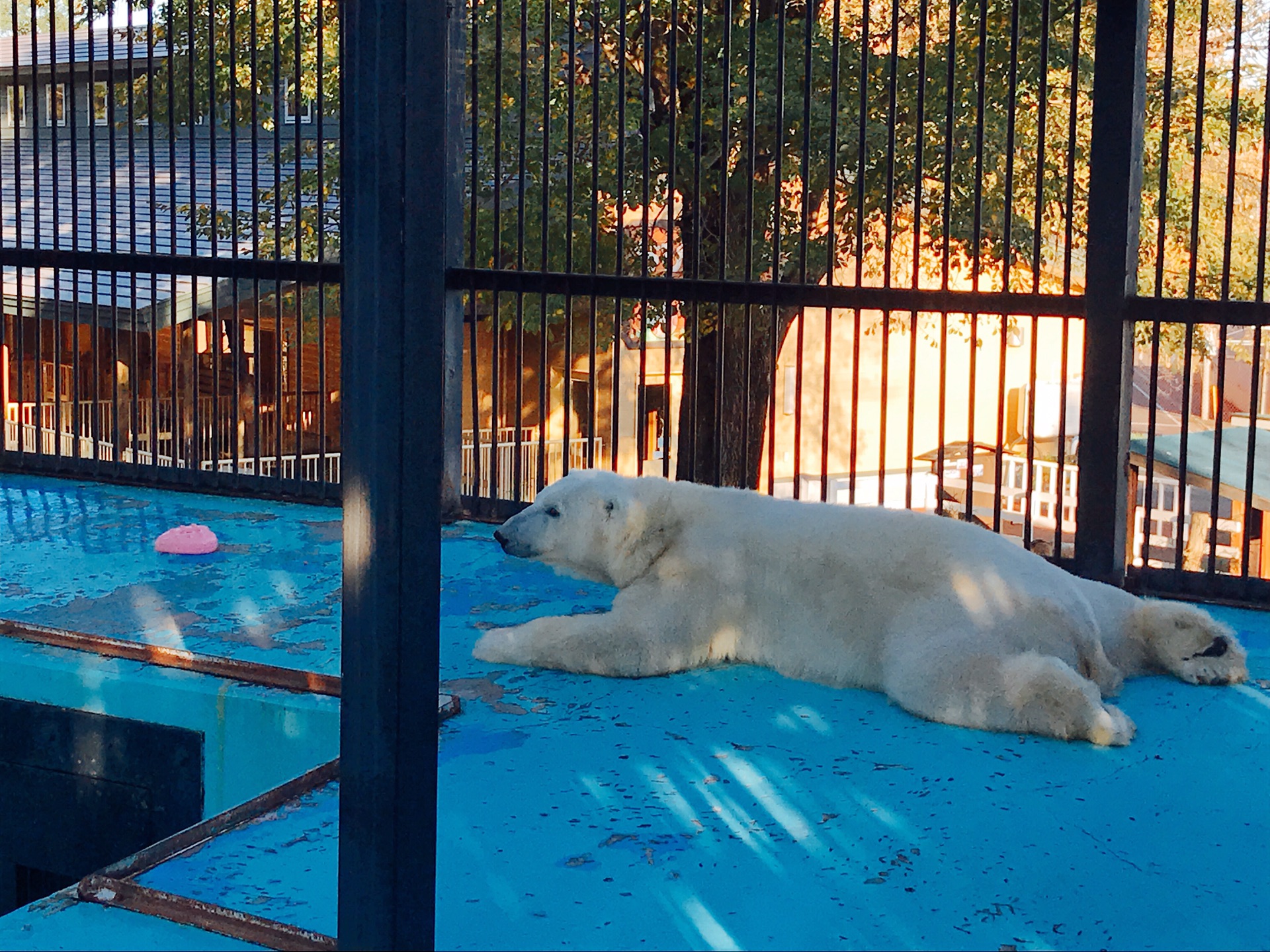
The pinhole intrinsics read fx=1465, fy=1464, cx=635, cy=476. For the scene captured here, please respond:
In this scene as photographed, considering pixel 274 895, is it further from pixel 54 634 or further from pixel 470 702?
pixel 54 634

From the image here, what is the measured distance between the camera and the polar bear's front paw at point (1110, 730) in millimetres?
3777

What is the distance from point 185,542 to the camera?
598cm

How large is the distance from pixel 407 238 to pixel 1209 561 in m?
4.28

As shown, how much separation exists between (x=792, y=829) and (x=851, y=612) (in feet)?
3.51

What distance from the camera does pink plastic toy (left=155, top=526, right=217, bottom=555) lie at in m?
5.99

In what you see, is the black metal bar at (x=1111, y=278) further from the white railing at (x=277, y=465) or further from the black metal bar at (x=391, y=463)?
the white railing at (x=277, y=465)

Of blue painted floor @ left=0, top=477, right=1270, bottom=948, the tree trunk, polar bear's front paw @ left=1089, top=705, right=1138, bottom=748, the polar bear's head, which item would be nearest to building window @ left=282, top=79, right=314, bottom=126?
the tree trunk

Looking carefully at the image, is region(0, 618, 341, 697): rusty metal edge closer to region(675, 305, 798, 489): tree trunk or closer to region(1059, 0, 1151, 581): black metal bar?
region(1059, 0, 1151, 581): black metal bar

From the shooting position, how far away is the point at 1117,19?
515 cm

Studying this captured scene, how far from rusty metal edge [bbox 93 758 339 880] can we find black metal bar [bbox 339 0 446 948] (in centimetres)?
85

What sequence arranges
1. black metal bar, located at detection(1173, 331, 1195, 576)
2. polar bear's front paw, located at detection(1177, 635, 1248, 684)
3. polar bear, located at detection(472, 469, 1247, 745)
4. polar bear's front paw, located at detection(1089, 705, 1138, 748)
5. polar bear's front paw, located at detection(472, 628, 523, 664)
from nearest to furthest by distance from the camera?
polar bear's front paw, located at detection(1089, 705, 1138, 748) → polar bear, located at detection(472, 469, 1247, 745) → polar bear's front paw, located at detection(1177, 635, 1248, 684) → polar bear's front paw, located at detection(472, 628, 523, 664) → black metal bar, located at detection(1173, 331, 1195, 576)

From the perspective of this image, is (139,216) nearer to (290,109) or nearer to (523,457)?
(290,109)

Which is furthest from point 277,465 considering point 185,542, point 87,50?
point 185,542

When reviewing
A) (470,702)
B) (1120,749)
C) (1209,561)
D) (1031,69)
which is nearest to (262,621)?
(470,702)
